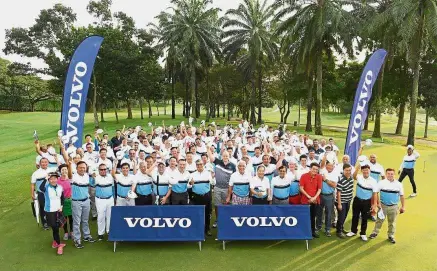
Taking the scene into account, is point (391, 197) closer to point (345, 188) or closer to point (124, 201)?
point (345, 188)

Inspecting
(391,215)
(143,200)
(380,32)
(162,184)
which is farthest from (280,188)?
(380,32)

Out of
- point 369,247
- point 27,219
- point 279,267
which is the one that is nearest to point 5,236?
point 27,219

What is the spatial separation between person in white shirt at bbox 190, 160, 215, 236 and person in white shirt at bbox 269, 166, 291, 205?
4.94ft

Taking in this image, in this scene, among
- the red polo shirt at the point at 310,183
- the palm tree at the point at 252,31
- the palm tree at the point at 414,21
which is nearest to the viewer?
the red polo shirt at the point at 310,183

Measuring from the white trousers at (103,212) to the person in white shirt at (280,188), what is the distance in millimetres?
3716

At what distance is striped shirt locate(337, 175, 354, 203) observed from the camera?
8.36 metres

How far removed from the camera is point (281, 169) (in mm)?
8242

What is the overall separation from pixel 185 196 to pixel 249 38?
102 ft

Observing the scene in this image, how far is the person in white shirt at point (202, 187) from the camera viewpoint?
8.53 metres

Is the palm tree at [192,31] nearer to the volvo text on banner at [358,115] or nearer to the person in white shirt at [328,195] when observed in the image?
the volvo text on banner at [358,115]

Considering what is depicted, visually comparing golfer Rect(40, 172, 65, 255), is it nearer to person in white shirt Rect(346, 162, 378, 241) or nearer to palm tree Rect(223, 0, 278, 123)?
person in white shirt Rect(346, 162, 378, 241)

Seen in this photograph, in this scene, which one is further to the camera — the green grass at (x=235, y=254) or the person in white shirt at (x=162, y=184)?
the person in white shirt at (x=162, y=184)

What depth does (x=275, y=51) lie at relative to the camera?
38469 millimetres

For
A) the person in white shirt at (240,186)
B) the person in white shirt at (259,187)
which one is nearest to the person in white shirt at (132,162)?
the person in white shirt at (240,186)
